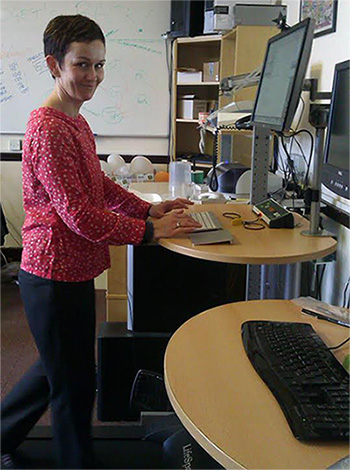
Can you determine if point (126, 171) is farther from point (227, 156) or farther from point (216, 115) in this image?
point (216, 115)

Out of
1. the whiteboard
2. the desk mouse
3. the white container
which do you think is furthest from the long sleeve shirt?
the whiteboard

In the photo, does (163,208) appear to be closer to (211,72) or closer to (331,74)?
(331,74)

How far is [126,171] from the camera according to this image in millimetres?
3549

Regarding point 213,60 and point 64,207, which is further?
point 213,60

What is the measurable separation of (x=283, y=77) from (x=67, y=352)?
105 cm

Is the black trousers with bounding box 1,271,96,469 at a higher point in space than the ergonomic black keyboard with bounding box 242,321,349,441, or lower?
lower

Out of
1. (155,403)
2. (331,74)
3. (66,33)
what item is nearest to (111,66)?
(331,74)

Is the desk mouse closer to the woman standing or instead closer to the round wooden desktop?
the woman standing

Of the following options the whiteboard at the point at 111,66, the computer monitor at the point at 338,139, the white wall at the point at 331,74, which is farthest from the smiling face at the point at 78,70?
the whiteboard at the point at 111,66

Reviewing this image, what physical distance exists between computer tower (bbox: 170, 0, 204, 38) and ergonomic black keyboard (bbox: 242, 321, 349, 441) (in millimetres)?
2895

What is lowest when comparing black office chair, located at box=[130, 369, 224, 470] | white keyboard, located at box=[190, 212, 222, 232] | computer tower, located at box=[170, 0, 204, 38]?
black office chair, located at box=[130, 369, 224, 470]

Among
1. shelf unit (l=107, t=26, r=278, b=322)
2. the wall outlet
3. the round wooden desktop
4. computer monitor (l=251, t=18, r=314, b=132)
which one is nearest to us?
the round wooden desktop

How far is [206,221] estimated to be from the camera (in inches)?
64.9

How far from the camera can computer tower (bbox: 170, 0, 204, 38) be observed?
3.55 metres
